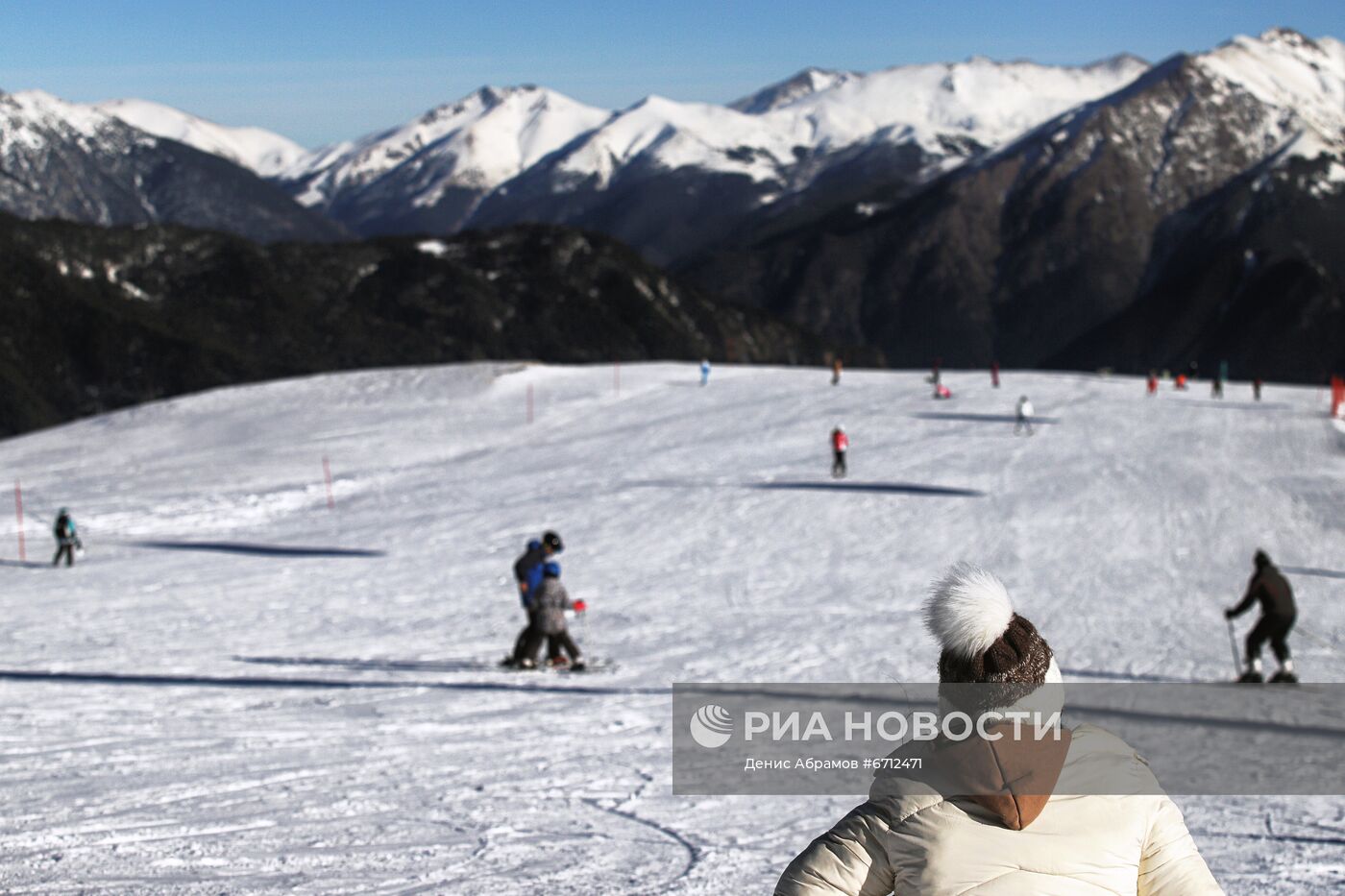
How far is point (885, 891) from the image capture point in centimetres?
243

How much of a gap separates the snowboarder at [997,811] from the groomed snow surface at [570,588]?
3941 millimetres

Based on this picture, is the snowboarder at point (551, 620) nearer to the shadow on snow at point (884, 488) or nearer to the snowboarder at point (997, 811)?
the snowboarder at point (997, 811)

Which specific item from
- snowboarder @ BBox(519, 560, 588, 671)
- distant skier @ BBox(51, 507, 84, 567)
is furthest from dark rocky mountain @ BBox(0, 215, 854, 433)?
snowboarder @ BBox(519, 560, 588, 671)

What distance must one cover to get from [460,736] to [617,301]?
19105cm

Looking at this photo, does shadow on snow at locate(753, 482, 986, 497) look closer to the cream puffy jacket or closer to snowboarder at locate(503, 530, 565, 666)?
snowboarder at locate(503, 530, 565, 666)

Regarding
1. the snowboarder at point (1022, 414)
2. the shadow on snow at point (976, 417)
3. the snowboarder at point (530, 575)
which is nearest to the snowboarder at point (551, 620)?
the snowboarder at point (530, 575)

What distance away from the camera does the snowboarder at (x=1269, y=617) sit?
39.5 feet

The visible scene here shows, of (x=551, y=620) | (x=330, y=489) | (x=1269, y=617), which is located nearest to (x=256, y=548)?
(x=330, y=489)

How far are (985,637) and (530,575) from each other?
10763mm

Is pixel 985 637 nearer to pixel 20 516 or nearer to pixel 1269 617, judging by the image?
pixel 1269 617

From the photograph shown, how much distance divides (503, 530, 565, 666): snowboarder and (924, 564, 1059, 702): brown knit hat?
10.4m

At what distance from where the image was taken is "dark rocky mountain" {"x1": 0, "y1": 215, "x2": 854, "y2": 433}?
163500 mm

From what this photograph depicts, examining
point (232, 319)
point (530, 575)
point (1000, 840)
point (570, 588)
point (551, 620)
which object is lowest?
point (570, 588)

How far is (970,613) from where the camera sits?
243 cm
